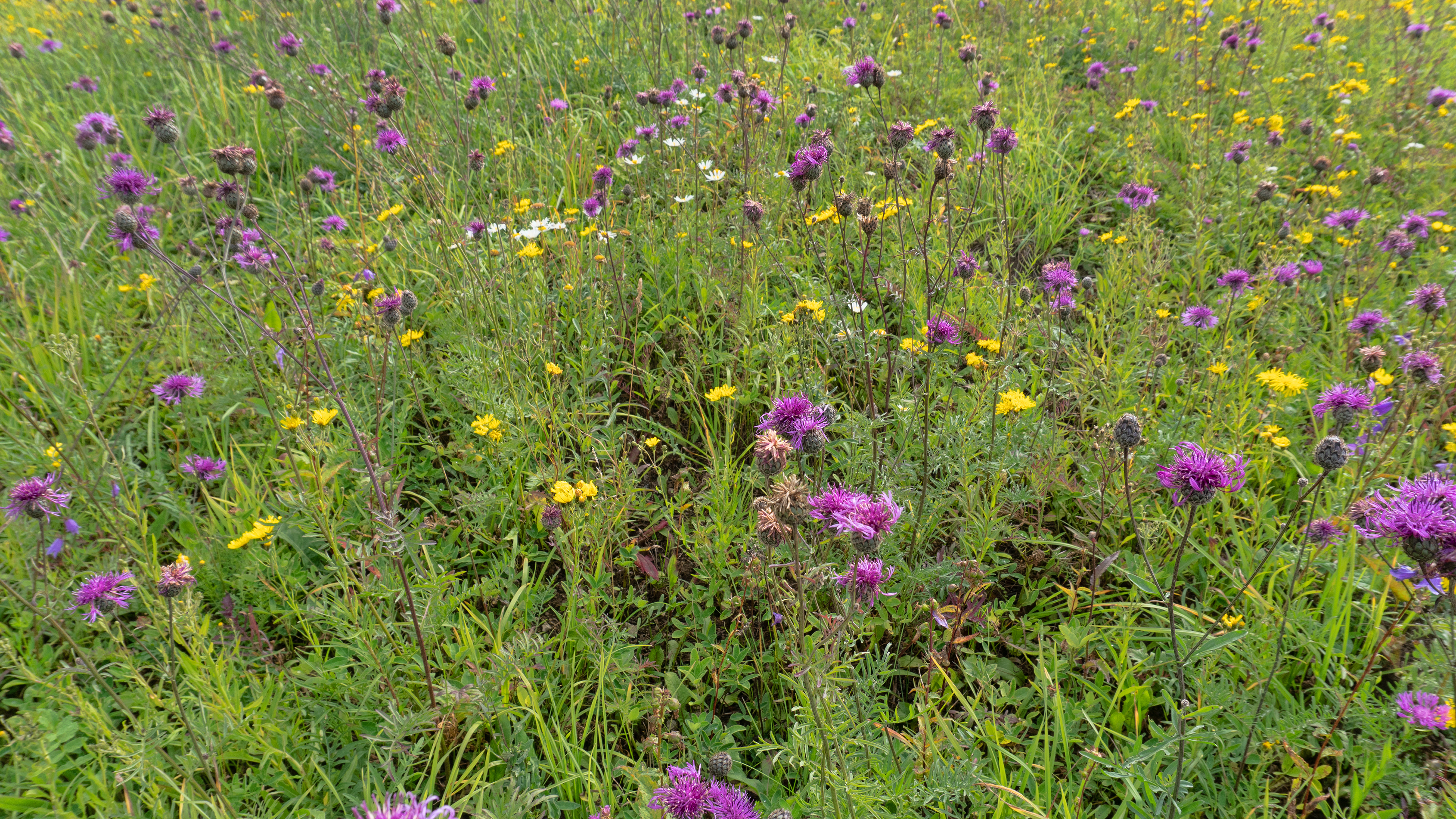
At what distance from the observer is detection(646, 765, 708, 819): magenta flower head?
3.62 ft

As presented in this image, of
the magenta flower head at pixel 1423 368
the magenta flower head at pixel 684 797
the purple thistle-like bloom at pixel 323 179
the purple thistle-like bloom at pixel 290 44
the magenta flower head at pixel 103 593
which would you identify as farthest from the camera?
the purple thistle-like bloom at pixel 290 44

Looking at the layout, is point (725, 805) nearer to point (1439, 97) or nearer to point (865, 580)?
point (865, 580)

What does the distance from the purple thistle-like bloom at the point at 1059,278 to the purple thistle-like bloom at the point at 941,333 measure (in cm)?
32

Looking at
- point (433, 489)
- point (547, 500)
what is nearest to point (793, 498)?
point (547, 500)

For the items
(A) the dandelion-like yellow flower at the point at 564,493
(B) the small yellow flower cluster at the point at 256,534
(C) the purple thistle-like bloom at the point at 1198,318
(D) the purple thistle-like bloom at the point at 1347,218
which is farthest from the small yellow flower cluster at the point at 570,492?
(D) the purple thistle-like bloom at the point at 1347,218

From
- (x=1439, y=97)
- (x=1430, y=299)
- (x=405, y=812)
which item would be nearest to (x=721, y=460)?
(x=405, y=812)

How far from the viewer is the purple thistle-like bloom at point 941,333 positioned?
2.07 meters

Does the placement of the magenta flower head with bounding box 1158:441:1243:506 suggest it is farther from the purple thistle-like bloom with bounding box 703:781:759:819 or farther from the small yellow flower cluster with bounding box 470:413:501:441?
the small yellow flower cluster with bounding box 470:413:501:441

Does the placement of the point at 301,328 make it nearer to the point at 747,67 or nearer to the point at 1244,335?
the point at 747,67

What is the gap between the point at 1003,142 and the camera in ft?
6.46

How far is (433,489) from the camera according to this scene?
2201 millimetres

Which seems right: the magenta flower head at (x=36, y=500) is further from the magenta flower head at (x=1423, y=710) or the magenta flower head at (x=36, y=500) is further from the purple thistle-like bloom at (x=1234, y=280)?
the purple thistle-like bloom at (x=1234, y=280)

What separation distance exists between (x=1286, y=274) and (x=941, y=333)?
142 cm

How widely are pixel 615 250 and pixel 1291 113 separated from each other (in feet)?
13.8
